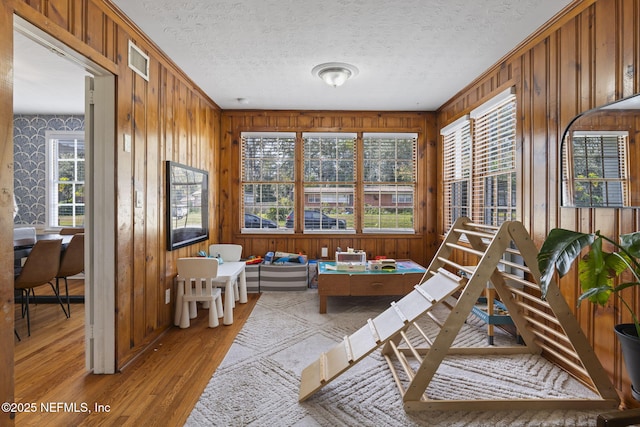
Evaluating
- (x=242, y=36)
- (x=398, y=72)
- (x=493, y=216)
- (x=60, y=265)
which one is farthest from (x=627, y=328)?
(x=60, y=265)

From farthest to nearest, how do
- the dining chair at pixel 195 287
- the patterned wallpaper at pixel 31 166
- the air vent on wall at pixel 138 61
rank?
1. the patterned wallpaper at pixel 31 166
2. the dining chair at pixel 195 287
3. the air vent on wall at pixel 138 61

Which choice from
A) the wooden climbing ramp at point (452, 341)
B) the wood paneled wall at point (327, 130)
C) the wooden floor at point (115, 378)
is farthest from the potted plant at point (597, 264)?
the wood paneled wall at point (327, 130)

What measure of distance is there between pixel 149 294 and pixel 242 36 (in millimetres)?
2461

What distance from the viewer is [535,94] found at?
9.04 ft

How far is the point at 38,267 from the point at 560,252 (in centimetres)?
427

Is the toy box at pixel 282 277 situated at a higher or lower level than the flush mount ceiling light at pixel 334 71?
lower

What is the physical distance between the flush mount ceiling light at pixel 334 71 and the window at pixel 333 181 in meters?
1.63

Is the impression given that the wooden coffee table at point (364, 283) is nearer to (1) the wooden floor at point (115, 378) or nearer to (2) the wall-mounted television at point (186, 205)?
(1) the wooden floor at point (115, 378)

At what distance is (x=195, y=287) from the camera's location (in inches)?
133

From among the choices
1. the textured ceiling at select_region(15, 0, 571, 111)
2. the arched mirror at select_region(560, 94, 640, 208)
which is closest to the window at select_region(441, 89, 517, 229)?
the textured ceiling at select_region(15, 0, 571, 111)

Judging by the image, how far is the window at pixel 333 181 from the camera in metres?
5.06

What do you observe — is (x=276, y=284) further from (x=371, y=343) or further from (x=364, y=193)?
(x=371, y=343)

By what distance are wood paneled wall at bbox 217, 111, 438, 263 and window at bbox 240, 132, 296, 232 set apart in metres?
0.15

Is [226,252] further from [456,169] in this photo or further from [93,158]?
[456,169]
